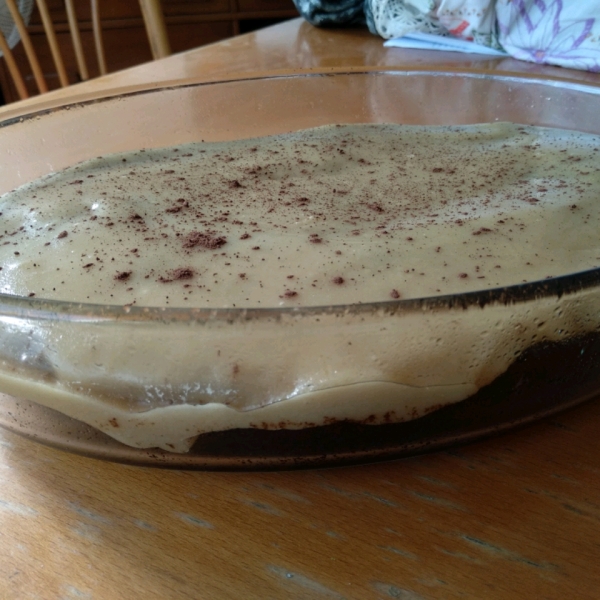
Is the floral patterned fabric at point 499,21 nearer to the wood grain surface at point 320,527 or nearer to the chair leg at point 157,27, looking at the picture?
the chair leg at point 157,27

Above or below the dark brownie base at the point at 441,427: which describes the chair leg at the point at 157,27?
above

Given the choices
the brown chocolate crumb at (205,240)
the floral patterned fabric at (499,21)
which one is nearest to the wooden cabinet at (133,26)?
the floral patterned fabric at (499,21)

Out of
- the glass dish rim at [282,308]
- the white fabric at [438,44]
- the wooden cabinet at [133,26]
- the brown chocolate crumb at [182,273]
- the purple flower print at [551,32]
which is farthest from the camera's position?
the wooden cabinet at [133,26]

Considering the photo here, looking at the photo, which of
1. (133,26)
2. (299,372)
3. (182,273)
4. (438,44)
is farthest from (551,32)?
(133,26)

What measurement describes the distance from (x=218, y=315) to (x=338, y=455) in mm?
106

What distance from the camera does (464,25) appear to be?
123cm

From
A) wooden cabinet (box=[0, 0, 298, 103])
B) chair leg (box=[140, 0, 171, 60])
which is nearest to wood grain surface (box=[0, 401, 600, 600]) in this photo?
chair leg (box=[140, 0, 171, 60])

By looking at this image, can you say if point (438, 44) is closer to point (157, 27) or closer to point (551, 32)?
point (551, 32)

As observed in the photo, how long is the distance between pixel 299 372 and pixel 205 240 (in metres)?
0.26

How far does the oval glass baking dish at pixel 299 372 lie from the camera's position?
0.85 ft

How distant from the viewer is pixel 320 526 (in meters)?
0.31

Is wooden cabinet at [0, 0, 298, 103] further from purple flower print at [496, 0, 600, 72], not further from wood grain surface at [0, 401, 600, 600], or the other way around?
wood grain surface at [0, 401, 600, 600]

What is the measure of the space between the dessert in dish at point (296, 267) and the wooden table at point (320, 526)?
47 millimetres

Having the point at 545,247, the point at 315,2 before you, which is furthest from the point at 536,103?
the point at 315,2
